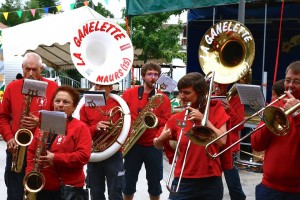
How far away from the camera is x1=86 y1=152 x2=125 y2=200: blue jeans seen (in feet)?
17.7

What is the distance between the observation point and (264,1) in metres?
8.47

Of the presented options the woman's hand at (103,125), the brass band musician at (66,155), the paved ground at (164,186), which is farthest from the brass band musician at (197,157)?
the paved ground at (164,186)

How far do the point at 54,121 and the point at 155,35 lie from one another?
18.0 m

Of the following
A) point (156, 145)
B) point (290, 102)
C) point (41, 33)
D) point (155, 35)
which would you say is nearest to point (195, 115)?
point (156, 145)

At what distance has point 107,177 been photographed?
5.46 m

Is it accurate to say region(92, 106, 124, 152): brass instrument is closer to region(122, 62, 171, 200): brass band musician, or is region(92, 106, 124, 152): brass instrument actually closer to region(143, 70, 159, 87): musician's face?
region(122, 62, 171, 200): brass band musician

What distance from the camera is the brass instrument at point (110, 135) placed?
18.0 ft

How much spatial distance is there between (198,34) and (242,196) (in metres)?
6.08

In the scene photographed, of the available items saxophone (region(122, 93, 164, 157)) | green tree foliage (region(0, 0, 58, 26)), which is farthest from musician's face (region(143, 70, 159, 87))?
green tree foliage (region(0, 0, 58, 26))

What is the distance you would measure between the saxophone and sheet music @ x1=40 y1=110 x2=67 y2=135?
1.96 meters

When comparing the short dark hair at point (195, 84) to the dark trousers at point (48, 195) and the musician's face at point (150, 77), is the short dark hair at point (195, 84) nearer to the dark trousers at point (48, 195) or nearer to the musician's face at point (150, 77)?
the dark trousers at point (48, 195)

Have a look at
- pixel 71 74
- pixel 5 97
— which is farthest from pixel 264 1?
pixel 71 74

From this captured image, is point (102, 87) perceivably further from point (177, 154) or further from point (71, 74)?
point (71, 74)

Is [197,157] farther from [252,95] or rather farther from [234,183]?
[234,183]
